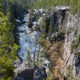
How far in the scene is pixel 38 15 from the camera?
48.8m

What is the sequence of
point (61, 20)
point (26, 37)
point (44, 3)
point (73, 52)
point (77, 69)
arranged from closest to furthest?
point (77, 69) → point (73, 52) → point (26, 37) → point (61, 20) → point (44, 3)

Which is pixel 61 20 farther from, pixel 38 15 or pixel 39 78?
pixel 39 78

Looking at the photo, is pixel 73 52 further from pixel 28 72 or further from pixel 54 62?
pixel 28 72

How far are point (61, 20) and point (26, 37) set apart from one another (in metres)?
20.2

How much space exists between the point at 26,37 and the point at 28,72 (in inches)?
1038

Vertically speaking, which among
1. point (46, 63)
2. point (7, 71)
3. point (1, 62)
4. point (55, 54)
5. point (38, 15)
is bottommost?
point (46, 63)

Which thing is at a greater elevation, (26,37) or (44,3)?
(44,3)

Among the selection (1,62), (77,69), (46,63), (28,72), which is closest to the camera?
(1,62)

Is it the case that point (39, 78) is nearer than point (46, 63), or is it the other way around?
point (39, 78)

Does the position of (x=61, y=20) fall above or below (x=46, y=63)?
above

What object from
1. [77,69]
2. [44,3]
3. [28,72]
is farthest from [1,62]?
[44,3]

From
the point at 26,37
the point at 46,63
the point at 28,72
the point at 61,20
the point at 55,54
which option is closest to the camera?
the point at 28,72

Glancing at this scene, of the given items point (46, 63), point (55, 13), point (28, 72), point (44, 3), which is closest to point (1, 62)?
point (28, 72)

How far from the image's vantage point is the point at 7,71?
5.79 meters
